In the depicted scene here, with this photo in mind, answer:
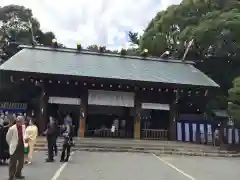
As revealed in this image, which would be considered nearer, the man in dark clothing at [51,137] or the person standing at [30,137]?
the person standing at [30,137]

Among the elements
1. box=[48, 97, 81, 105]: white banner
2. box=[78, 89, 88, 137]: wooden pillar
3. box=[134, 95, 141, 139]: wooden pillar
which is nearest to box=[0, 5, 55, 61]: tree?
box=[48, 97, 81, 105]: white banner

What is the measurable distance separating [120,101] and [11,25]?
70.9 ft

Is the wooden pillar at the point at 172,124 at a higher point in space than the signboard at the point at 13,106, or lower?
lower

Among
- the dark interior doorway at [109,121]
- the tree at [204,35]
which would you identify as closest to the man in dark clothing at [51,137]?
the dark interior doorway at [109,121]

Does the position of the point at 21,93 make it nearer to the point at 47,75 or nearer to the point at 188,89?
the point at 47,75

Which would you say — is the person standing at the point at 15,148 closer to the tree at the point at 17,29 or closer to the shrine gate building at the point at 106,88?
the shrine gate building at the point at 106,88

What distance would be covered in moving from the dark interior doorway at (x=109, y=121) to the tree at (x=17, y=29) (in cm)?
1504

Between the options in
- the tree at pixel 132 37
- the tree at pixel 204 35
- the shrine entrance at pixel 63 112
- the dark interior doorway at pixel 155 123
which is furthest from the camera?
the tree at pixel 132 37

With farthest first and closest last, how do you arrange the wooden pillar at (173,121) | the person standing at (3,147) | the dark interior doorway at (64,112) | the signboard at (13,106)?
the signboard at (13,106)
the dark interior doorway at (64,112)
the wooden pillar at (173,121)
the person standing at (3,147)

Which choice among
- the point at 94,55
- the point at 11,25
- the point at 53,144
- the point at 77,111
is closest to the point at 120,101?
the point at 77,111

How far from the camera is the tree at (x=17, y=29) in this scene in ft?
128

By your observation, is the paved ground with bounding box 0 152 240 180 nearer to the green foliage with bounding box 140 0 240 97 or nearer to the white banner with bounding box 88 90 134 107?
the white banner with bounding box 88 90 134 107

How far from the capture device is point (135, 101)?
80.2ft

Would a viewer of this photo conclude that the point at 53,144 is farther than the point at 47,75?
No
